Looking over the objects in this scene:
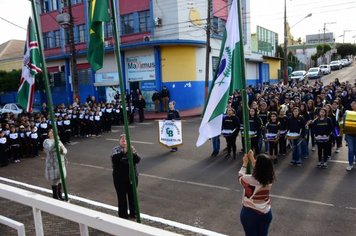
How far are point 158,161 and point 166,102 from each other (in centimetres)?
1480

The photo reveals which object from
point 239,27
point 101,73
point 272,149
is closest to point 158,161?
point 272,149

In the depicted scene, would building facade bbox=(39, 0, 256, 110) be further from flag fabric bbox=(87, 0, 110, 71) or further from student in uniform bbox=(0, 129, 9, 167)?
flag fabric bbox=(87, 0, 110, 71)

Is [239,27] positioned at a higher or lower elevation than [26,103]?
higher

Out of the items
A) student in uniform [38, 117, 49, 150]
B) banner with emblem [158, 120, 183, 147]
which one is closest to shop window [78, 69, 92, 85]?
student in uniform [38, 117, 49, 150]

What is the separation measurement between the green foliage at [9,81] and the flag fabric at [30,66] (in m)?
34.0

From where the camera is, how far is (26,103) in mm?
8258

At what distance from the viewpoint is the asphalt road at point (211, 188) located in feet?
23.2

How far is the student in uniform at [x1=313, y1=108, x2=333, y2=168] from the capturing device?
10609 millimetres

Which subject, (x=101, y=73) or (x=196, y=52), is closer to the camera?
(x=196, y=52)

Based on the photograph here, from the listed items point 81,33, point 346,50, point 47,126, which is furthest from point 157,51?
point 346,50

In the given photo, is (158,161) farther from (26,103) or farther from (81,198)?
(26,103)

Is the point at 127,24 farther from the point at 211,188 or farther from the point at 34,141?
the point at 211,188

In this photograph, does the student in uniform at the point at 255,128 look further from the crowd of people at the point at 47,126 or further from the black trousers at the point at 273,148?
the crowd of people at the point at 47,126

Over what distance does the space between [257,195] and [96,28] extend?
356 centimetres
